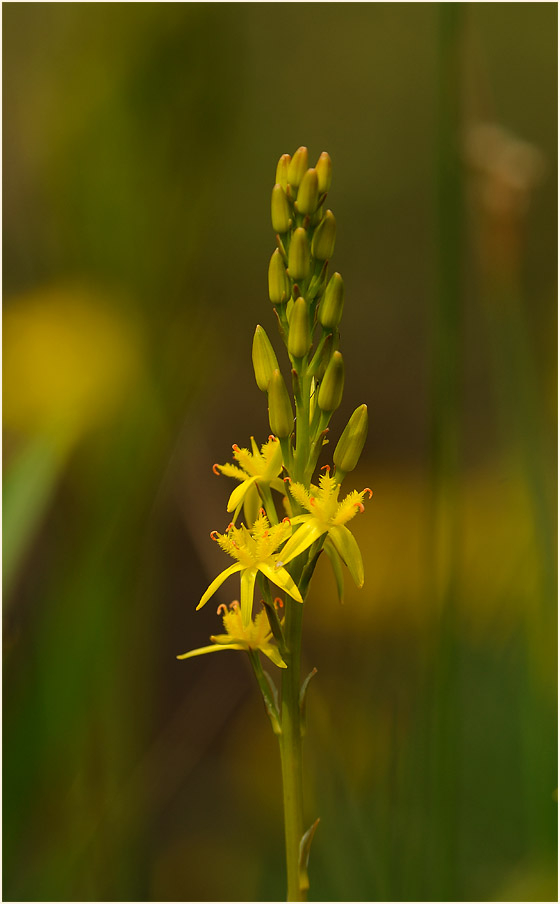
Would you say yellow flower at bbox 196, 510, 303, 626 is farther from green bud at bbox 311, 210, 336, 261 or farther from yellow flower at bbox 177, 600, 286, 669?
green bud at bbox 311, 210, 336, 261

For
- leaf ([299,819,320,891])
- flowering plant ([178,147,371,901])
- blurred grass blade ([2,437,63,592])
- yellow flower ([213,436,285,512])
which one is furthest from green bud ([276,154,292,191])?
blurred grass blade ([2,437,63,592])

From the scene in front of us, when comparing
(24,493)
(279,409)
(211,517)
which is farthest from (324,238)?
(211,517)

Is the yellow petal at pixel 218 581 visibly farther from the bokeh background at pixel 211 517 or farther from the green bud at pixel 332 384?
the bokeh background at pixel 211 517

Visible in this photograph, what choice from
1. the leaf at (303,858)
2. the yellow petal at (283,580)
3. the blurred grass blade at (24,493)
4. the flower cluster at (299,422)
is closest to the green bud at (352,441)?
the flower cluster at (299,422)

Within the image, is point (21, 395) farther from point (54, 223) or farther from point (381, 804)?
point (381, 804)

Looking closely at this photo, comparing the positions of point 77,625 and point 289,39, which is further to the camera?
point 289,39

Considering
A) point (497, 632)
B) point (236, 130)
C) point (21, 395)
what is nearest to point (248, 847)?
point (497, 632)

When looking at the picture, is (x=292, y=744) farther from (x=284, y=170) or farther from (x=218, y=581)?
(x=284, y=170)

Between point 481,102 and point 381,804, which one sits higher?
point 481,102
